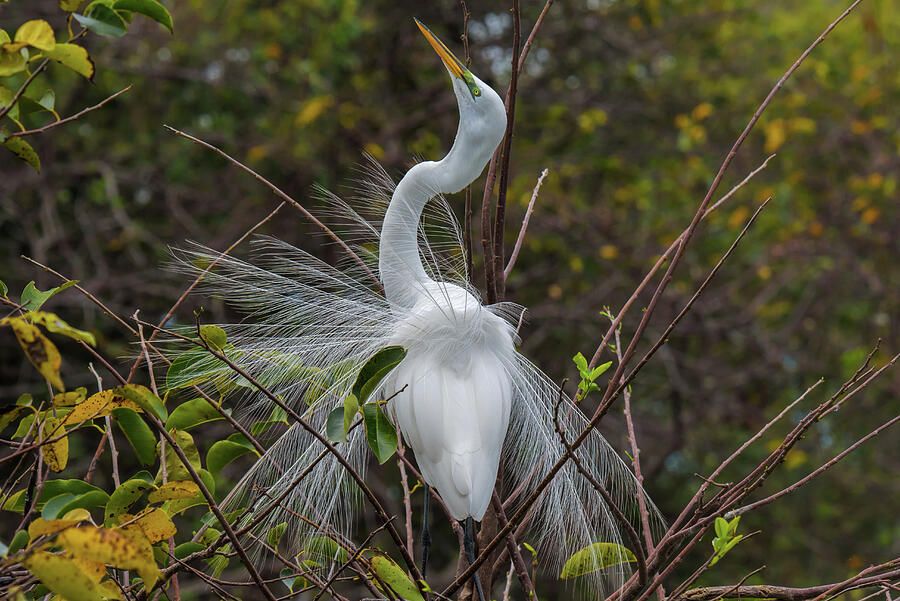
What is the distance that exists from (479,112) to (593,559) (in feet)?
2.66

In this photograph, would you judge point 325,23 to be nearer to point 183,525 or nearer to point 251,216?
point 251,216

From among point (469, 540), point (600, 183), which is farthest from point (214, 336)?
point (600, 183)

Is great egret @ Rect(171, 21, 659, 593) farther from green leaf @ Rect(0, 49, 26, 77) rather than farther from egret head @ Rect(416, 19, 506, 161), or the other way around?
green leaf @ Rect(0, 49, 26, 77)

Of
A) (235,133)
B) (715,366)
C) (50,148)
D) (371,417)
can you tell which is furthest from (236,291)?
(715,366)

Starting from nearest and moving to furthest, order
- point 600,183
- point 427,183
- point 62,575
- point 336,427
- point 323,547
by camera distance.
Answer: point 62,575
point 336,427
point 427,183
point 323,547
point 600,183

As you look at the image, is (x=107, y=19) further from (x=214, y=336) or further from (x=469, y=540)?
(x=469, y=540)

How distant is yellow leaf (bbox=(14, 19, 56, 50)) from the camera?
1.07 meters

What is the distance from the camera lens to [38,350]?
Answer: 89 centimetres

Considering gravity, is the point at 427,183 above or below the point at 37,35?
below

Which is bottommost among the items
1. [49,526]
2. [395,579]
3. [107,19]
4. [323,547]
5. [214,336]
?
[323,547]

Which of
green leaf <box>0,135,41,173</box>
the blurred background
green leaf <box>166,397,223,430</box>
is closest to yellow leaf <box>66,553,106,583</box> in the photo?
green leaf <box>166,397,223,430</box>

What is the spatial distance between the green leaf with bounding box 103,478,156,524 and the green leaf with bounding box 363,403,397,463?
0.31 meters

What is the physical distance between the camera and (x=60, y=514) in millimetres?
1103

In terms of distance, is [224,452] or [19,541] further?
[224,452]
